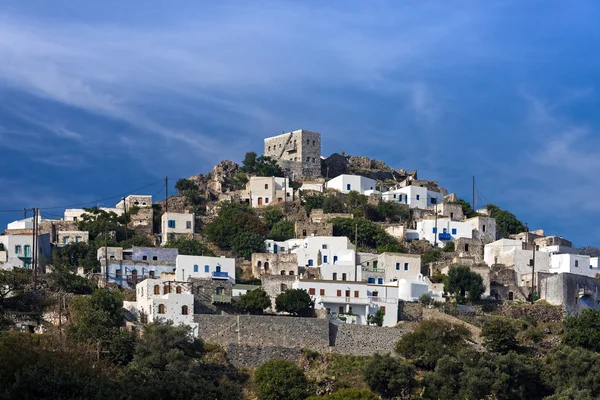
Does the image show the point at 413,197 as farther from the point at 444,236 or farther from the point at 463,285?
the point at 463,285

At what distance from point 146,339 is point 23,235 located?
18420 millimetres

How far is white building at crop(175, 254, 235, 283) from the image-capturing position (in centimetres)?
6938

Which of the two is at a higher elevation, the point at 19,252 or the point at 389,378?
the point at 19,252

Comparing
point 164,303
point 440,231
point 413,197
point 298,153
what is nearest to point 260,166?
point 298,153

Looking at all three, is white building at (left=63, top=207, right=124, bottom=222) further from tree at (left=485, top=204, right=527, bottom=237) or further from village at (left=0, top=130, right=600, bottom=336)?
tree at (left=485, top=204, right=527, bottom=237)

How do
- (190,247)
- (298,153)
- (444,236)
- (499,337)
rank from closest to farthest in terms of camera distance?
(499,337) → (190,247) → (444,236) → (298,153)

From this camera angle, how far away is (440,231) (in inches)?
3290

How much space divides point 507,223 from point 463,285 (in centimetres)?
Result: 1955

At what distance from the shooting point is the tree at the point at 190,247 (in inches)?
2975

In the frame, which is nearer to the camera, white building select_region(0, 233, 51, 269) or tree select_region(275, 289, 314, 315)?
tree select_region(275, 289, 314, 315)

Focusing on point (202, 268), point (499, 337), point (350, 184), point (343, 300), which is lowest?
point (499, 337)

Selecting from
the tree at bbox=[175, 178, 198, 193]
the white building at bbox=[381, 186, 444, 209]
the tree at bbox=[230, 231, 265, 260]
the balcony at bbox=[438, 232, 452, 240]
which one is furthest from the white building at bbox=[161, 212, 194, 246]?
the balcony at bbox=[438, 232, 452, 240]

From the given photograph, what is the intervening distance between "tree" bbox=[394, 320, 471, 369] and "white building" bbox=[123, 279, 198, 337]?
9.46 meters

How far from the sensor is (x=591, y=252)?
272 feet
